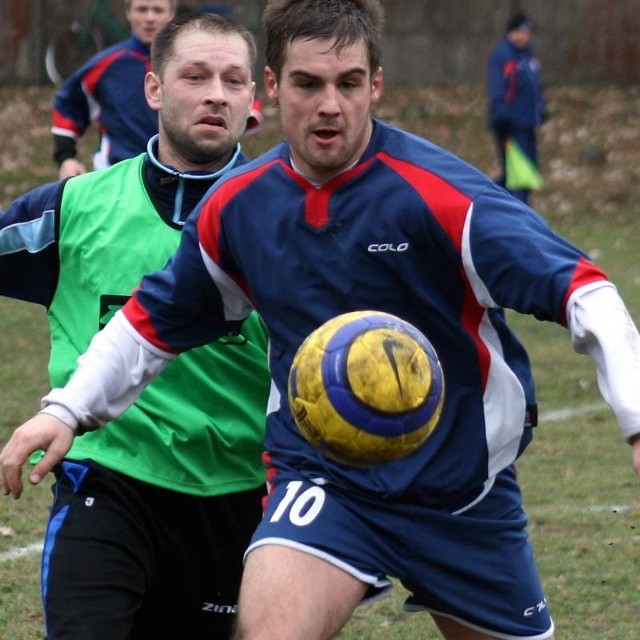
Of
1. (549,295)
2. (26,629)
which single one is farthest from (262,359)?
(26,629)

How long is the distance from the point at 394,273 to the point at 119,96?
6.81m

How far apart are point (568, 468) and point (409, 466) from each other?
180 inches

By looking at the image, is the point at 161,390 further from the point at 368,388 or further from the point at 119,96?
the point at 119,96

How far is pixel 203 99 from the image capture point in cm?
498

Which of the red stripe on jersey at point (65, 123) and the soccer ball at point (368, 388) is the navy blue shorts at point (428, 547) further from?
the red stripe on jersey at point (65, 123)

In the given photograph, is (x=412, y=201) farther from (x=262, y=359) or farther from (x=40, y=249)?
(x=40, y=249)

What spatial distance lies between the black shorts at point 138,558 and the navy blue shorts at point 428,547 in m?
0.49

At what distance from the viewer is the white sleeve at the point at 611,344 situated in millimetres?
3617

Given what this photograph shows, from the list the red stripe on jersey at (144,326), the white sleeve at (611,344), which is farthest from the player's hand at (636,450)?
the red stripe on jersey at (144,326)

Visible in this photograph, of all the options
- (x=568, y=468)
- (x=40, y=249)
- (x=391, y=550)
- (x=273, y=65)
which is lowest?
(x=568, y=468)

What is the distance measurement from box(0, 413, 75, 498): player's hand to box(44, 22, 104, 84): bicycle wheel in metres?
23.0

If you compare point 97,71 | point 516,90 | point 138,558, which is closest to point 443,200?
point 138,558

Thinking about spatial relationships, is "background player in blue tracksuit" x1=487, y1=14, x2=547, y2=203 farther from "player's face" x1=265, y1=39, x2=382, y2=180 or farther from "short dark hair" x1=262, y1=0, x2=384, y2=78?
"player's face" x1=265, y1=39, x2=382, y2=180

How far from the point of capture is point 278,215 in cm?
423
